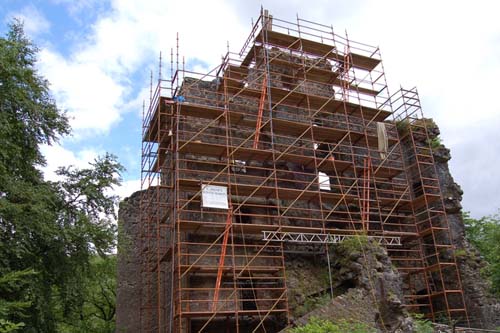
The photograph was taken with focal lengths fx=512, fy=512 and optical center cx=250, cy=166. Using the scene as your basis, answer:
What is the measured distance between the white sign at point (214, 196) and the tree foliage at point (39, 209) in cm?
261

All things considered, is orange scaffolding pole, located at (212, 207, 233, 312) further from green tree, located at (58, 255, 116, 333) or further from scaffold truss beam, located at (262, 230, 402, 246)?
green tree, located at (58, 255, 116, 333)

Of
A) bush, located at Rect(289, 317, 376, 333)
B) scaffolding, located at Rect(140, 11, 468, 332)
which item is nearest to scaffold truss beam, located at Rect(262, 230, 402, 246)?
scaffolding, located at Rect(140, 11, 468, 332)

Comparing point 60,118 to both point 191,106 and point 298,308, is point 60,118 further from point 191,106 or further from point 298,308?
point 298,308

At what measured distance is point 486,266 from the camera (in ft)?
59.2

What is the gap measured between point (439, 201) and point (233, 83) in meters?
8.88

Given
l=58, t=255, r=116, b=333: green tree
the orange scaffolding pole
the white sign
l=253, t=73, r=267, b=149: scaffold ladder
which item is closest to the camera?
the orange scaffolding pole

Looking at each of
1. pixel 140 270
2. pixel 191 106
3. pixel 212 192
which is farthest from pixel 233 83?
pixel 140 270

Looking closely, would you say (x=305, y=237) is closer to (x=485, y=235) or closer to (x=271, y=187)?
(x=271, y=187)

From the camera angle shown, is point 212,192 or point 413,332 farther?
point 212,192

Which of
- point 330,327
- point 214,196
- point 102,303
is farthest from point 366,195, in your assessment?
point 102,303

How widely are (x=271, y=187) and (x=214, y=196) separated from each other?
75.0 inches

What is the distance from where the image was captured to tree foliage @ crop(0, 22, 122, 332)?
12.0 meters

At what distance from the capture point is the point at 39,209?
1234 centimetres

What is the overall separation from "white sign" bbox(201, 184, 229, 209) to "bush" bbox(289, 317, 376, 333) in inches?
173
